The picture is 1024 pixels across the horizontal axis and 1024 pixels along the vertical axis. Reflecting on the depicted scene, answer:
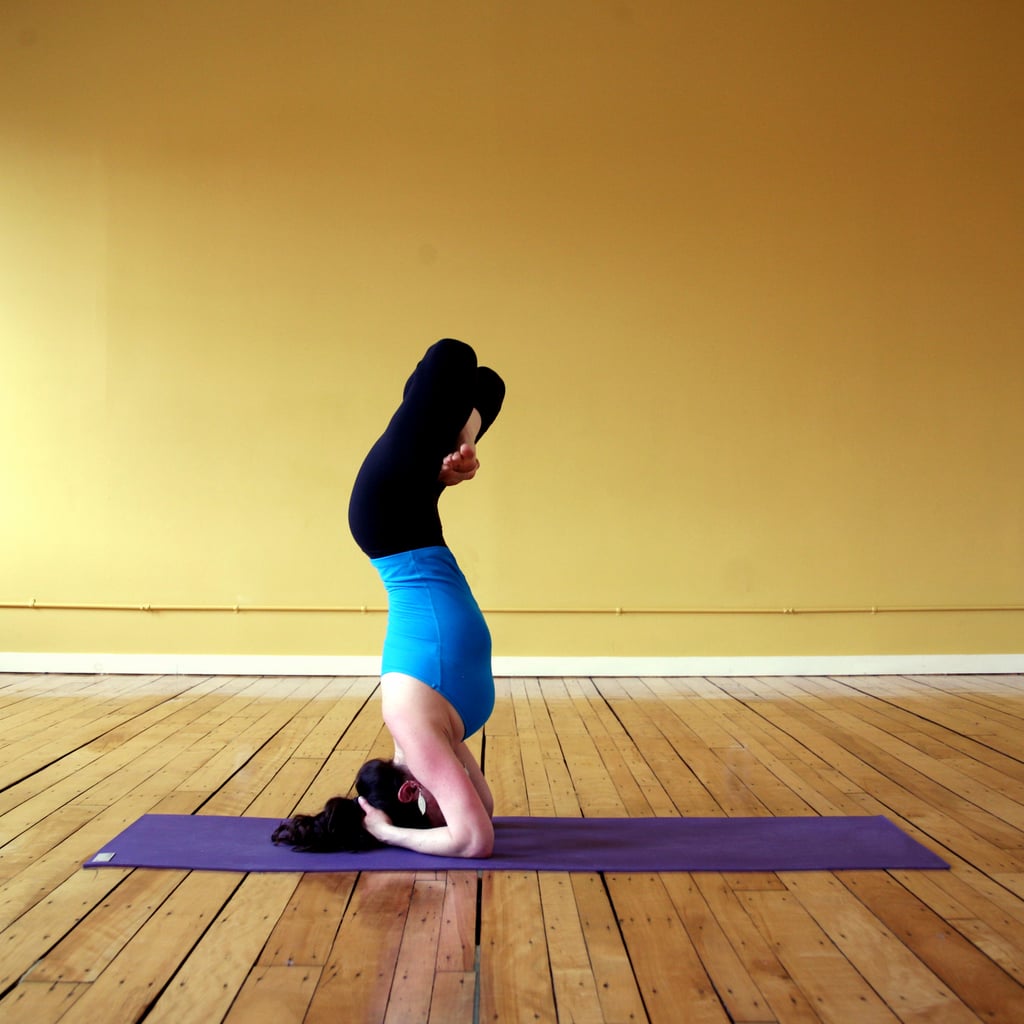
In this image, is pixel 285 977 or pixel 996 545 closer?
pixel 285 977

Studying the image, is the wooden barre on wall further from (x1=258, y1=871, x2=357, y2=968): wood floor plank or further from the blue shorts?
(x1=258, y1=871, x2=357, y2=968): wood floor plank

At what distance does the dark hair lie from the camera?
6.88 ft

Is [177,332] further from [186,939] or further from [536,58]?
[186,939]

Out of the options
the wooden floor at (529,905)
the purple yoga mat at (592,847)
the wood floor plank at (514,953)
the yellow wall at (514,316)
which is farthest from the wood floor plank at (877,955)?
the yellow wall at (514,316)

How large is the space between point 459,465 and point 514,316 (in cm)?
268

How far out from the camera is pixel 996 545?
15.3 ft

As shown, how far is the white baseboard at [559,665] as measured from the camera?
443cm

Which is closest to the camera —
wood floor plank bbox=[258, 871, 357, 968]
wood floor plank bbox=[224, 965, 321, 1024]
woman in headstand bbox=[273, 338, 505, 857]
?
wood floor plank bbox=[224, 965, 321, 1024]

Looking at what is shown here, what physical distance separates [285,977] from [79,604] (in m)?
3.41

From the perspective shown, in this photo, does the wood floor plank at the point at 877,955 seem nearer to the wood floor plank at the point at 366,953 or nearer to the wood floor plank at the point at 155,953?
the wood floor plank at the point at 366,953

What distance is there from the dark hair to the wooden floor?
0.15 metres

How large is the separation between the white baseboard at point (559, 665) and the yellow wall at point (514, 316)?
6cm

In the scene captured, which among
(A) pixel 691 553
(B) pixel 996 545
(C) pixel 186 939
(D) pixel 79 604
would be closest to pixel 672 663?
(A) pixel 691 553

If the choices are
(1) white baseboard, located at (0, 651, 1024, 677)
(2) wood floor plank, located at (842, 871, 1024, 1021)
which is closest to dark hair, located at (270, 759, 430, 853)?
(2) wood floor plank, located at (842, 871, 1024, 1021)
